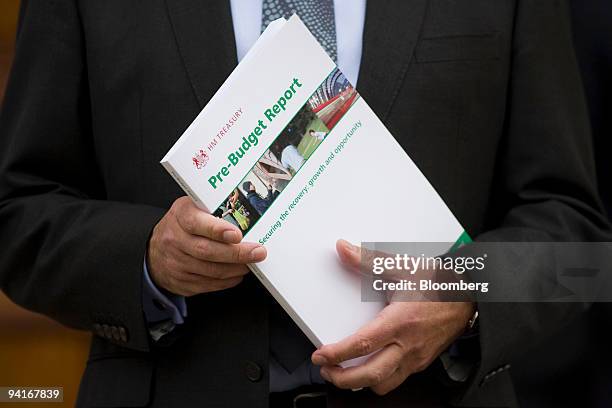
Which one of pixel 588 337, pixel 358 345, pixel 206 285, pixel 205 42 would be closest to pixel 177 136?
pixel 205 42

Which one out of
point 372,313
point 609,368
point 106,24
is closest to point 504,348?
point 372,313

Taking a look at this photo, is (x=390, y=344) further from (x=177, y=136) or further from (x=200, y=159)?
(x=177, y=136)

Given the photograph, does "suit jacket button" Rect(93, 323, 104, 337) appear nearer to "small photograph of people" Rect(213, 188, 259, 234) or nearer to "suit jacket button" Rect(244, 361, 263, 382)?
"suit jacket button" Rect(244, 361, 263, 382)

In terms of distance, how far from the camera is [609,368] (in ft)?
8.87

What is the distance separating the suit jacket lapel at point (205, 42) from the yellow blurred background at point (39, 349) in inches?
50.3

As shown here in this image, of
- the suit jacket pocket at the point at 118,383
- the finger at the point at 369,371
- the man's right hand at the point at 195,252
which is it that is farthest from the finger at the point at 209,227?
the suit jacket pocket at the point at 118,383

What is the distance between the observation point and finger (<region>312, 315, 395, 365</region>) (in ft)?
4.13

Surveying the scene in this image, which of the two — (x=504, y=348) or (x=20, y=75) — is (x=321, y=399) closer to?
(x=504, y=348)

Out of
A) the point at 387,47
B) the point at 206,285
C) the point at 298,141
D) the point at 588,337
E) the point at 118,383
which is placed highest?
the point at 387,47

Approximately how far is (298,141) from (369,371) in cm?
36

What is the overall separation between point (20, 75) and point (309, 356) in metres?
0.75

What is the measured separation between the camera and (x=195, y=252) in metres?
1.26

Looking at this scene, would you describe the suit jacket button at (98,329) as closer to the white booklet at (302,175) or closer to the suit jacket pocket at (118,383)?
the suit jacket pocket at (118,383)

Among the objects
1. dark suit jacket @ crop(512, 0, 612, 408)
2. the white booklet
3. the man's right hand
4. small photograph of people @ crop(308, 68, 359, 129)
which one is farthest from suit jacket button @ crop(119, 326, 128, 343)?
dark suit jacket @ crop(512, 0, 612, 408)
